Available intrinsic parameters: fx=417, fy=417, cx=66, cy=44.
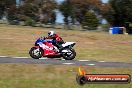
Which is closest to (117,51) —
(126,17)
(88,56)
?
(88,56)

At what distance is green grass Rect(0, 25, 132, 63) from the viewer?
28.6m

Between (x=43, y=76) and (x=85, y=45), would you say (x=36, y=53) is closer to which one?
(x=43, y=76)

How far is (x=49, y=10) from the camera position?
88.6 metres

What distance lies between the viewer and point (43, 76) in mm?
18359

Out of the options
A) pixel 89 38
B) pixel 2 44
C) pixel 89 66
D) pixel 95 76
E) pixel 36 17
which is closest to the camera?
pixel 95 76

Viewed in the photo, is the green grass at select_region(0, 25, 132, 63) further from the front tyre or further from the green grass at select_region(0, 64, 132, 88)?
the green grass at select_region(0, 64, 132, 88)

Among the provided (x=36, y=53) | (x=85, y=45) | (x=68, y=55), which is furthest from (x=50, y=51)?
(x=85, y=45)

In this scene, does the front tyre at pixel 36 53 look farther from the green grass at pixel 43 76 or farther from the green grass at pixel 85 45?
the green grass at pixel 43 76

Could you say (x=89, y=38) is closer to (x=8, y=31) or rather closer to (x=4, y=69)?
(x=8, y=31)

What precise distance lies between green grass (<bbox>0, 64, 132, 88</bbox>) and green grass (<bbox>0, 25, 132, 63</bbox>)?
640cm

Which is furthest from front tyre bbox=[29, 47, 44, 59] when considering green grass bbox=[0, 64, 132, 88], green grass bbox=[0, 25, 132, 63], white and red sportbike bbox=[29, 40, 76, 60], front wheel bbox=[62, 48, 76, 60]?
green grass bbox=[0, 64, 132, 88]

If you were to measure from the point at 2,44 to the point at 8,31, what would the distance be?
10.5m

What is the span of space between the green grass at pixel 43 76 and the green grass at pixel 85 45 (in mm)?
6399

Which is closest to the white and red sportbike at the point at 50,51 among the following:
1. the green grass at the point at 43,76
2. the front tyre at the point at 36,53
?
the front tyre at the point at 36,53
